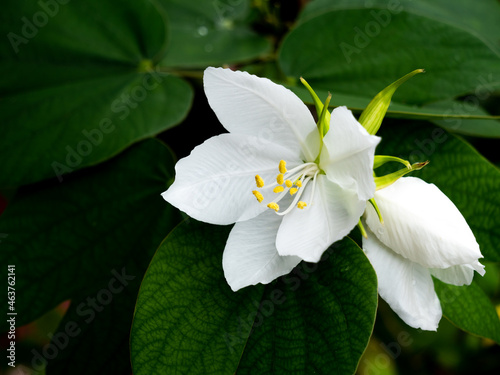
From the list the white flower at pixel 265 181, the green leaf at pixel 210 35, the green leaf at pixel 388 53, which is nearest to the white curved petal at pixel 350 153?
the white flower at pixel 265 181

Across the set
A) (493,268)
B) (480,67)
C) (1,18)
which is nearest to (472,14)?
(480,67)

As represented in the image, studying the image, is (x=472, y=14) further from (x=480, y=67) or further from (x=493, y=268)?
(x=493, y=268)

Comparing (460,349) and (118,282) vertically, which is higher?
(118,282)

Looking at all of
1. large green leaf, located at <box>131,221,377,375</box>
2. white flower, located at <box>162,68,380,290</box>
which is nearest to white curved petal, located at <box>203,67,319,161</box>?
white flower, located at <box>162,68,380,290</box>

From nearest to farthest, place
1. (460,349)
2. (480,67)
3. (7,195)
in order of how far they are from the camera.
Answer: (480,67) < (7,195) < (460,349)

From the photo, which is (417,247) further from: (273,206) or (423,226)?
(273,206)

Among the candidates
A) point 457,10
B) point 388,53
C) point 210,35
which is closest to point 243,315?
point 388,53
